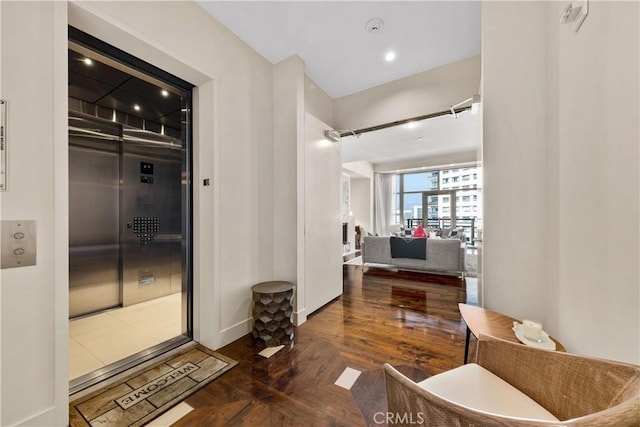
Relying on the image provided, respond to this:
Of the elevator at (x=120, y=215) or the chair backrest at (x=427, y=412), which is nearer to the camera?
the chair backrest at (x=427, y=412)

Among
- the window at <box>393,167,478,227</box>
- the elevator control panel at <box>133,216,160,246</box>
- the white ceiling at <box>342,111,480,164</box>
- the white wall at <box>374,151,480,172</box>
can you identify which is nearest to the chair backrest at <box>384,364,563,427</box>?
the elevator control panel at <box>133,216,160,246</box>

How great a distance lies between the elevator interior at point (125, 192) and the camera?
2131 millimetres

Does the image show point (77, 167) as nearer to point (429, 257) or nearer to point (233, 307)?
point (233, 307)

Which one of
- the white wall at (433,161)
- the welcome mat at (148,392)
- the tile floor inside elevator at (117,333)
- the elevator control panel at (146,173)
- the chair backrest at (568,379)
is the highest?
the white wall at (433,161)

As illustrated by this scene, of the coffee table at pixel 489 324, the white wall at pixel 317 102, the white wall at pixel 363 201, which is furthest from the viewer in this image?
the white wall at pixel 363 201

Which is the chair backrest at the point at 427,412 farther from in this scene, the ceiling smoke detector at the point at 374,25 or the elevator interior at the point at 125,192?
the ceiling smoke detector at the point at 374,25

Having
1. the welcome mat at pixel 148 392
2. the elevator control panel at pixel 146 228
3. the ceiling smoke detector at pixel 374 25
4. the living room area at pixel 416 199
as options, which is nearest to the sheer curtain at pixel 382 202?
the living room area at pixel 416 199

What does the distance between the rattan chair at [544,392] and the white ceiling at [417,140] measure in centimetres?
375

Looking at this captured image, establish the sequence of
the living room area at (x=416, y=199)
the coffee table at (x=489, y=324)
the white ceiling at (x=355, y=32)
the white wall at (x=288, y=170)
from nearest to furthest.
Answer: the coffee table at (x=489, y=324) → the white ceiling at (x=355, y=32) → the white wall at (x=288, y=170) → the living room area at (x=416, y=199)

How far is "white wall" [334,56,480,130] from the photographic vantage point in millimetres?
2506

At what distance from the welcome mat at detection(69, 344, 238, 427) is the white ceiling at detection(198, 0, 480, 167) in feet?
9.05

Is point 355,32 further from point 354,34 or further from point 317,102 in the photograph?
point 317,102

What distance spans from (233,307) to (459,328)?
2185mm

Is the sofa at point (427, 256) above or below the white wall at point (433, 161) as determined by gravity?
below
